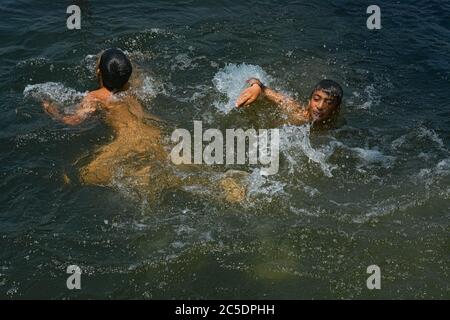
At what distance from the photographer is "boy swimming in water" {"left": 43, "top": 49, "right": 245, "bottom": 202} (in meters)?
6.56

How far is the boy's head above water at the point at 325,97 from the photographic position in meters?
6.89

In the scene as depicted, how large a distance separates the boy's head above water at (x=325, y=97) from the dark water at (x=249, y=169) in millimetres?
465

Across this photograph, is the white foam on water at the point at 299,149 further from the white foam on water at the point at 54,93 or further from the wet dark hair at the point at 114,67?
the white foam on water at the point at 54,93

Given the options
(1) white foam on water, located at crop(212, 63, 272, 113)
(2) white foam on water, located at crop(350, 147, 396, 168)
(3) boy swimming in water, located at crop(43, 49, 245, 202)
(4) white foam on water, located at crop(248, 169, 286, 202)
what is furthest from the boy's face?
(3) boy swimming in water, located at crop(43, 49, 245, 202)

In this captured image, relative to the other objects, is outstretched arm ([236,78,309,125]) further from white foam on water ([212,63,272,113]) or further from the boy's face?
white foam on water ([212,63,272,113])

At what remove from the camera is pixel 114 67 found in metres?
6.82

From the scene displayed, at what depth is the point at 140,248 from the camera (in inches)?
229

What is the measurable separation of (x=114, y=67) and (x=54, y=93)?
1.58 metres

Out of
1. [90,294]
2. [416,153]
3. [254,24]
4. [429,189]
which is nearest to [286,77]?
[254,24]

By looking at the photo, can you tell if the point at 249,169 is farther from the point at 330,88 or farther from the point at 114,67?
the point at 114,67

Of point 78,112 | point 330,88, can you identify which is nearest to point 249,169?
point 330,88
